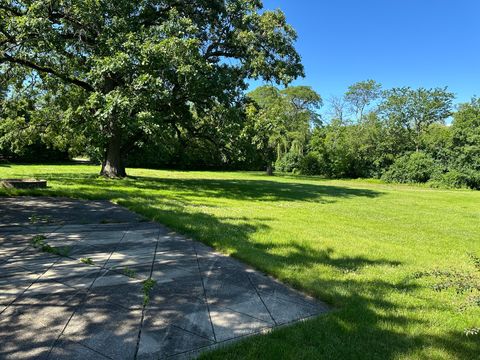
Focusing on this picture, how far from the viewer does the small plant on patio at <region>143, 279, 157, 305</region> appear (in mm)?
3650

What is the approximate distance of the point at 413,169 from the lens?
1378 inches

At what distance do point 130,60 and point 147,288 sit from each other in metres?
10.7

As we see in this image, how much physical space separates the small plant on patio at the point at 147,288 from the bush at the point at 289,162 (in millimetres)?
45148

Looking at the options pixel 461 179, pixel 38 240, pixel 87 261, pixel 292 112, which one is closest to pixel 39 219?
pixel 38 240

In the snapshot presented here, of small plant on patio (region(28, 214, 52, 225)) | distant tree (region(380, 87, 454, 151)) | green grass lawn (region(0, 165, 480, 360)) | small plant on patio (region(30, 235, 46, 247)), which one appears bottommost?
green grass lawn (region(0, 165, 480, 360))

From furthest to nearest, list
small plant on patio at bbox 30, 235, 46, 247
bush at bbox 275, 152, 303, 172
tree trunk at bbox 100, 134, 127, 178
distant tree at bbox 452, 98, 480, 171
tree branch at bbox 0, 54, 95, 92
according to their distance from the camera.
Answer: bush at bbox 275, 152, 303, 172 < distant tree at bbox 452, 98, 480, 171 < tree trunk at bbox 100, 134, 127, 178 < tree branch at bbox 0, 54, 95, 92 < small plant on patio at bbox 30, 235, 46, 247

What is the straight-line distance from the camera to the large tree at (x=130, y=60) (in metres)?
13.0

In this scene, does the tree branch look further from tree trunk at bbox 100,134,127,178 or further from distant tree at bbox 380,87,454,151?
distant tree at bbox 380,87,454,151

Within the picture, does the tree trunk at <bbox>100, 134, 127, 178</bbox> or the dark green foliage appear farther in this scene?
the dark green foliage

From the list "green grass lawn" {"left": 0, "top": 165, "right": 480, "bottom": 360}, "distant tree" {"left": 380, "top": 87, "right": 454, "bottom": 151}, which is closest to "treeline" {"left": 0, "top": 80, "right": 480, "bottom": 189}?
"distant tree" {"left": 380, "top": 87, "right": 454, "bottom": 151}

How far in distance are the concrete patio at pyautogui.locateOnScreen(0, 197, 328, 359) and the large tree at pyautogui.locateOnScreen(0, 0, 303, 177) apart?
830 centimetres

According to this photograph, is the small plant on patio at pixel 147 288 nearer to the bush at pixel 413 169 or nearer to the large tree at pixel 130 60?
the large tree at pixel 130 60

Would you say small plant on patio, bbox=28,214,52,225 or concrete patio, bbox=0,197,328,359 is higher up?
small plant on patio, bbox=28,214,52,225

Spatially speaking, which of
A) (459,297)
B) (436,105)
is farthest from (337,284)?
(436,105)
